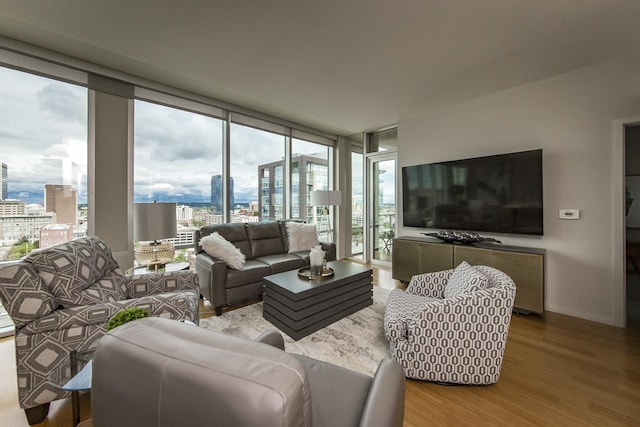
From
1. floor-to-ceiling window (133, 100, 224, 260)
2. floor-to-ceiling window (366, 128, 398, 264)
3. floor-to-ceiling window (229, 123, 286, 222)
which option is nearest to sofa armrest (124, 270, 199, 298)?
floor-to-ceiling window (133, 100, 224, 260)

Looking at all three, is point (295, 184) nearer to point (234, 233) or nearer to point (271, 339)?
point (234, 233)

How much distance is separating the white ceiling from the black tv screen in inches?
37.7

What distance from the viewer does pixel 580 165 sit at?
9.05ft

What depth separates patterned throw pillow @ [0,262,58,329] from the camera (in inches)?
51.8

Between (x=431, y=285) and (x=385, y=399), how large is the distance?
1.71 metres

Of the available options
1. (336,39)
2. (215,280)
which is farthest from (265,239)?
(336,39)

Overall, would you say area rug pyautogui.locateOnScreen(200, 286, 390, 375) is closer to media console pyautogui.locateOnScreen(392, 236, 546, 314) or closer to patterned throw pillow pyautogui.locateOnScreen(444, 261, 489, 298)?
patterned throw pillow pyautogui.locateOnScreen(444, 261, 489, 298)

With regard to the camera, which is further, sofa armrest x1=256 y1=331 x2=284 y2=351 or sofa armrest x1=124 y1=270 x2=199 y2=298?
sofa armrest x1=124 y1=270 x2=199 y2=298

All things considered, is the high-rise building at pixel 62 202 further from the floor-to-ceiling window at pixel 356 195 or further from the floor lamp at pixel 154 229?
the floor-to-ceiling window at pixel 356 195

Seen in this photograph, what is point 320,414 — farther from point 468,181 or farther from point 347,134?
point 347,134

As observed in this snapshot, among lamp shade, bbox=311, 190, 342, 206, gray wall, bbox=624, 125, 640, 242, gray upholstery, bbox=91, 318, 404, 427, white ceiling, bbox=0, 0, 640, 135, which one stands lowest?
gray upholstery, bbox=91, 318, 404, 427

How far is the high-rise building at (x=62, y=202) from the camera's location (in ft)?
8.86

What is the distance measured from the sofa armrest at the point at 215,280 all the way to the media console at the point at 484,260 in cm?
241

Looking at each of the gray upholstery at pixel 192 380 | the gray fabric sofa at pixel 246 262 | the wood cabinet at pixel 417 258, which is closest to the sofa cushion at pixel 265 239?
the gray fabric sofa at pixel 246 262
